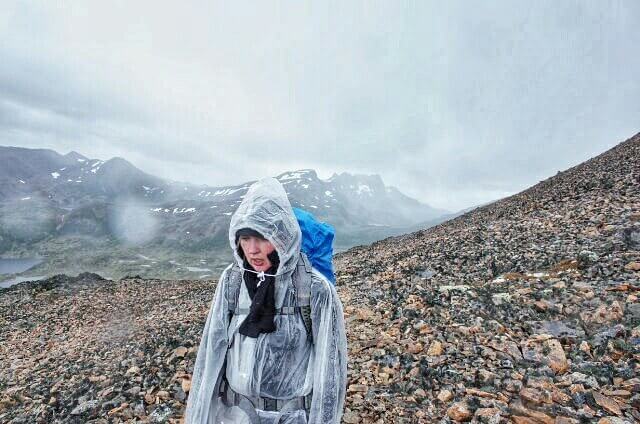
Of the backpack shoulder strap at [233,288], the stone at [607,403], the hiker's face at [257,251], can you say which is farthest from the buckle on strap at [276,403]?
the stone at [607,403]

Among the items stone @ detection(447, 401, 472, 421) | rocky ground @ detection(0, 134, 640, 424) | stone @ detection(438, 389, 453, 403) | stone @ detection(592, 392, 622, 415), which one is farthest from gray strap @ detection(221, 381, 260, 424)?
stone @ detection(592, 392, 622, 415)

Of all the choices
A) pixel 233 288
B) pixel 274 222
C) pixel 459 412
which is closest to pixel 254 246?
pixel 274 222

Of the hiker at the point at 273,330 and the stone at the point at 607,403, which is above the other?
the hiker at the point at 273,330

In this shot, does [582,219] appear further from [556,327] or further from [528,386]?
[528,386]

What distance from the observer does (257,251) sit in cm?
317

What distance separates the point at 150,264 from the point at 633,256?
697 ft

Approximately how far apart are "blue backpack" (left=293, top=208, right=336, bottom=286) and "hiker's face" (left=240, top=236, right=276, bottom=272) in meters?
0.38

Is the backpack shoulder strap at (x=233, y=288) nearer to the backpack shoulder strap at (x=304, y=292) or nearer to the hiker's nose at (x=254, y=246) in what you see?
the hiker's nose at (x=254, y=246)

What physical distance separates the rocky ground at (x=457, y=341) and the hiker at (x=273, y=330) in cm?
308

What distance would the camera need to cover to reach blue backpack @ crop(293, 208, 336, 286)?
3.39 meters

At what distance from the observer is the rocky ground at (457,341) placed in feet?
18.2

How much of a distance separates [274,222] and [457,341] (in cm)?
580

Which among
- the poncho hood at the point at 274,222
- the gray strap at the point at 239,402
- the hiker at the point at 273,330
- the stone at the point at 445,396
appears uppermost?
the poncho hood at the point at 274,222

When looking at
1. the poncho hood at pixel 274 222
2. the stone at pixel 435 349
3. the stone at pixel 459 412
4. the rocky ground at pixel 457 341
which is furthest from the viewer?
the stone at pixel 435 349
